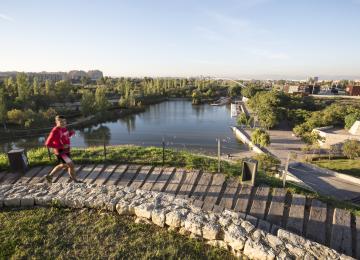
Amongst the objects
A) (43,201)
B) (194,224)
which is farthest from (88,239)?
(194,224)

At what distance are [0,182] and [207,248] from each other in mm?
4636

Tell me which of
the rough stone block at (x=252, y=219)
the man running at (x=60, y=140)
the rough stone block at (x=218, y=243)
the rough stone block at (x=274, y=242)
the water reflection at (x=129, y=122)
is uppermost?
the man running at (x=60, y=140)

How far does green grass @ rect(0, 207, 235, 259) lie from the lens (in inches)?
121

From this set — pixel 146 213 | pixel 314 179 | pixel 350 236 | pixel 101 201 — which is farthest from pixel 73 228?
pixel 314 179

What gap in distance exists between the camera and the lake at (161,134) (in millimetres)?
24000

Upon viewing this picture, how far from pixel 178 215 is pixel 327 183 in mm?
12554

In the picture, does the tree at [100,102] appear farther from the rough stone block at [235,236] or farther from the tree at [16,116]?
the rough stone block at [235,236]

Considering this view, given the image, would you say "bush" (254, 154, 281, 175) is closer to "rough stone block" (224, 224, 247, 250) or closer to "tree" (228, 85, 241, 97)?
"rough stone block" (224, 224, 247, 250)

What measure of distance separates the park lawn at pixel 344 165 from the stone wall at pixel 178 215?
14.7m

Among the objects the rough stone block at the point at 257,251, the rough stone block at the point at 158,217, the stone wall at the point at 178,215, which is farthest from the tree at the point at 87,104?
the rough stone block at the point at 257,251

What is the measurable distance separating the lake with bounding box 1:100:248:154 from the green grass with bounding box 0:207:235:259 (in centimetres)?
1587

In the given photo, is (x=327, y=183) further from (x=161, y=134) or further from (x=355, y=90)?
(x=355, y=90)

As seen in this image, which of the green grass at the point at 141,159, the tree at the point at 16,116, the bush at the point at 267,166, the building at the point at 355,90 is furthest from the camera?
the building at the point at 355,90

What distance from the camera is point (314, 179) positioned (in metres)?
13.7
